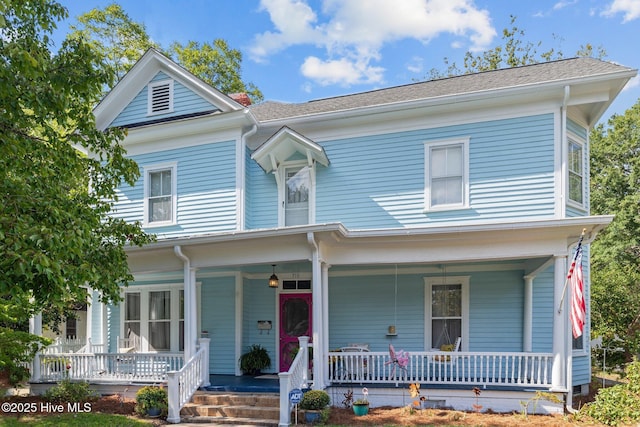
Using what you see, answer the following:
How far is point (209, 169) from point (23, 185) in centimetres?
680

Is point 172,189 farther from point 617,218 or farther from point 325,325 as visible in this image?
point 617,218

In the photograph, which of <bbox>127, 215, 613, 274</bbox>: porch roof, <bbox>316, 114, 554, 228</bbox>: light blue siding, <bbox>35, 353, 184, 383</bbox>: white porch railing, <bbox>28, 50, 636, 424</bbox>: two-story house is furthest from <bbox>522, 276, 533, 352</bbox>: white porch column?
<bbox>35, 353, 184, 383</bbox>: white porch railing

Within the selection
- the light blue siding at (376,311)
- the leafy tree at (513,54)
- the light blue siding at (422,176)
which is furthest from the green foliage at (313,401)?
the leafy tree at (513,54)

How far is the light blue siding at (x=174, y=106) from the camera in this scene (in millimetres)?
13648

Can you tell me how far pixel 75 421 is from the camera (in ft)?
30.3

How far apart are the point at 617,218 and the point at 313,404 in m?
19.1

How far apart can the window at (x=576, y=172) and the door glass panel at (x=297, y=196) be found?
19.7ft

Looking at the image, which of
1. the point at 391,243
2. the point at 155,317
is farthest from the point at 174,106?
the point at 391,243

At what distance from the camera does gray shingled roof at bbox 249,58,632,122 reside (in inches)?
438

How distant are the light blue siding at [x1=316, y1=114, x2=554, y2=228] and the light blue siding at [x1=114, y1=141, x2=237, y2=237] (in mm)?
2308

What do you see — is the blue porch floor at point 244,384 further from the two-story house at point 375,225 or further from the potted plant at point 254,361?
the two-story house at point 375,225

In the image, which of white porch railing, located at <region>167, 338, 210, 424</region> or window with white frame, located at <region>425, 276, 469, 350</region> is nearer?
white porch railing, located at <region>167, 338, 210, 424</region>

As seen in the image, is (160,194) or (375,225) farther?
(160,194)

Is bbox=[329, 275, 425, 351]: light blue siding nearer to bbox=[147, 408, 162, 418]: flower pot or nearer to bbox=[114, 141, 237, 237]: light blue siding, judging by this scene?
bbox=[114, 141, 237, 237]: light blue siding
